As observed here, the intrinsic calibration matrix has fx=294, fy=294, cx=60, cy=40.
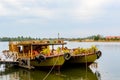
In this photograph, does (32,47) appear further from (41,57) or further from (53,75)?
(53,75)

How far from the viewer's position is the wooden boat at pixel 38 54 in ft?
79.5

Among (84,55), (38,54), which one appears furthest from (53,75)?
(84,55)

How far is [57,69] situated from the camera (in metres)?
25.4

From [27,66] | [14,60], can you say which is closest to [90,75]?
[27,66]

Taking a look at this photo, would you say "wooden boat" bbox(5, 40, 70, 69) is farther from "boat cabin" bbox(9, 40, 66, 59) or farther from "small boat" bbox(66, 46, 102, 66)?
"small boat" bbox(66, 46, 102, 66)

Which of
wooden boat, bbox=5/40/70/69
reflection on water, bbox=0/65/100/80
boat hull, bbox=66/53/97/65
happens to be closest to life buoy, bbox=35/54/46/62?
wooden boat, bbox=5/40/70/69

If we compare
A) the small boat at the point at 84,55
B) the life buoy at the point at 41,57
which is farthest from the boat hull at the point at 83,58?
the life buoy at the point at 41,57

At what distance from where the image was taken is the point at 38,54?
82.5 feet

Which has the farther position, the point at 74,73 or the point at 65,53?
the point at 74,73

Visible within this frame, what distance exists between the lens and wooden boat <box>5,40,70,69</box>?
2423cm

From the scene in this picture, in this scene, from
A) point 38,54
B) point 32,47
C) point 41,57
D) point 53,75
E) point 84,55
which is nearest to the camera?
point 53,75

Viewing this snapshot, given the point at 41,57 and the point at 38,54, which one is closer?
the point at 41,57

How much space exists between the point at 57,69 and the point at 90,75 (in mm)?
2891

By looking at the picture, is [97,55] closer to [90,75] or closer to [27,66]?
[90,75]
